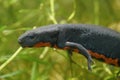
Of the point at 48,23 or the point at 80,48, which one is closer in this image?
the point at 80,48

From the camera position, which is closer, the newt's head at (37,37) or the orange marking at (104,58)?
the newt's head at (37,37)

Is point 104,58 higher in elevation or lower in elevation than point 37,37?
lower

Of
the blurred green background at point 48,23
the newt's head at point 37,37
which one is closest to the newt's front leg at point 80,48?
the newt's head at point 37,37

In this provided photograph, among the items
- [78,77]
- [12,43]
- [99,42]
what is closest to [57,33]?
[99,42]

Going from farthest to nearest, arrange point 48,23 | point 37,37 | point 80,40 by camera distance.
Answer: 1. point 48,23
2. point 80,40
3. point 37,37

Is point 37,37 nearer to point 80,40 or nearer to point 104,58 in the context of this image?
point 80,40

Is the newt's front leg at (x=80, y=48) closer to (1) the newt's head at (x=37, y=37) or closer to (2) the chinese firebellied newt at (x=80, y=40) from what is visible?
(2) the chinese firebellied newt at (x=80, y=40)

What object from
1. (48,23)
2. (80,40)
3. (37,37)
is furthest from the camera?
(48,23)

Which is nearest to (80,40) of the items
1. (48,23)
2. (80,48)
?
(80,48)
